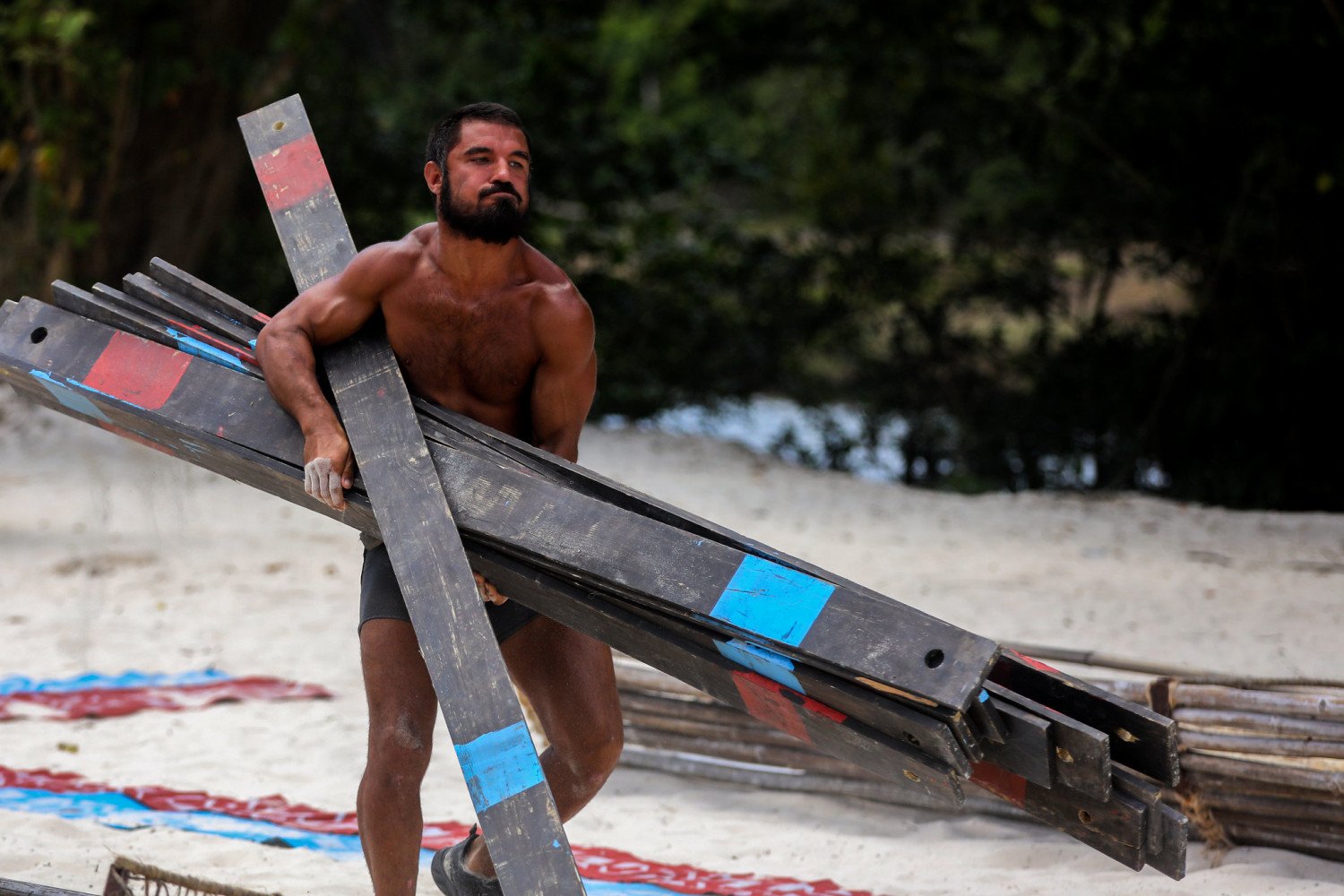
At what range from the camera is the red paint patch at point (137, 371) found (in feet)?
8.79

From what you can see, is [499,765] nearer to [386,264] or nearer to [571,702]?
[571,702]

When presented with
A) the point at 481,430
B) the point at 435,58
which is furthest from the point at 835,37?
the point at 481,430

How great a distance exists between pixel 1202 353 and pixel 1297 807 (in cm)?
686

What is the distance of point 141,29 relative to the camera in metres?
9.63

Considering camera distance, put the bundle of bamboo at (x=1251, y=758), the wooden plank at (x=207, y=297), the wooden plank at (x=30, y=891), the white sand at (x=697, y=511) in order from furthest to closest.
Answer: the white sand at (x=697, y=511)
the bundle of bamboo at (x=1251, y=758)
the wooden plank at (x=207, y=297)
the wooden plank at (x=30, y=891)

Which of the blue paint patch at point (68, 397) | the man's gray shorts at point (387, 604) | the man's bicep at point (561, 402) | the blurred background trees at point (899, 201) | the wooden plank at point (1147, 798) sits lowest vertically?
the wooden plank at point (1147, 798)

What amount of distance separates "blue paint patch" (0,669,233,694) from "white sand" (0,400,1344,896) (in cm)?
10

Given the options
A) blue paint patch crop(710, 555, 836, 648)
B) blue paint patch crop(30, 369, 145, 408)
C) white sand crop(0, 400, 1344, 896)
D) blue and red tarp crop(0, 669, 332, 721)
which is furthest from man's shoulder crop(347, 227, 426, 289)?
blue and red tarp crop(0, 669, 332, 721)

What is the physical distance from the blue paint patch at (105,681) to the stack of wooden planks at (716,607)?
2.42 meters

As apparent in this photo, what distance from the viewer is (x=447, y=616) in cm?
238

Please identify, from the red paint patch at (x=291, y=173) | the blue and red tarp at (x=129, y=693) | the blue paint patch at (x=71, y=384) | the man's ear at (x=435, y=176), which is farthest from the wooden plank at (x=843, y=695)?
the blue and red tarp at (x=129, y=693)

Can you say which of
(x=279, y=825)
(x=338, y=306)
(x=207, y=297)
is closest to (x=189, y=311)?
(x=207, y=297)

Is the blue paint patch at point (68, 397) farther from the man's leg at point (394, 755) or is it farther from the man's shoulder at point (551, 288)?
the man's shoulder at point (551, 288)

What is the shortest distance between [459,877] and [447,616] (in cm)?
80
